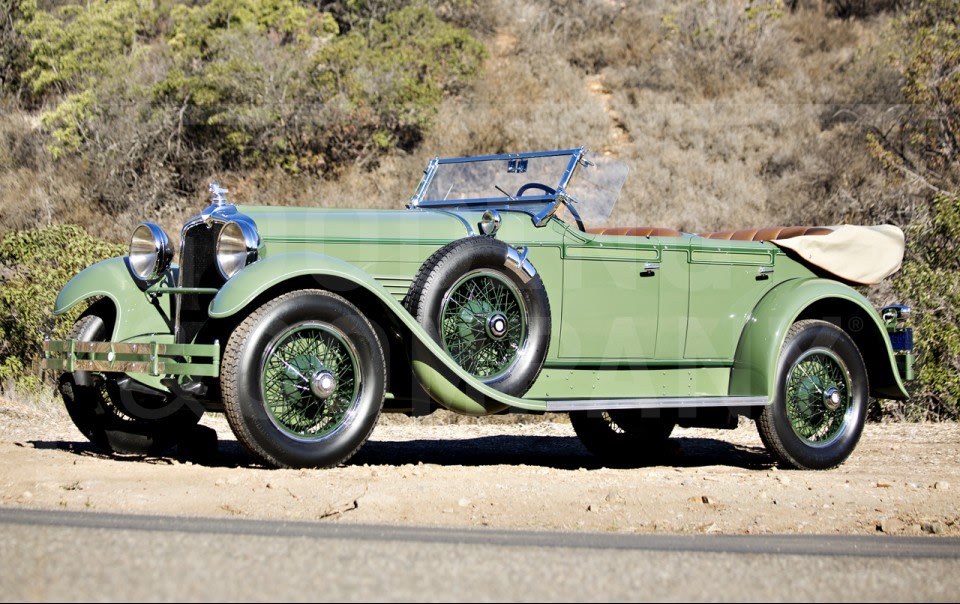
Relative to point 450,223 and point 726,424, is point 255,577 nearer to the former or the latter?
point 450,223

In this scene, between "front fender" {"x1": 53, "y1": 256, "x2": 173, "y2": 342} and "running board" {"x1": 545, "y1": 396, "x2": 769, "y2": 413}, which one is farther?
"front fender" {"x1": 53, "y1": 256, "x2": 173, "y2": 342}

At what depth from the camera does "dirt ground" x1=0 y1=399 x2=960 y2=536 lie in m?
4.87

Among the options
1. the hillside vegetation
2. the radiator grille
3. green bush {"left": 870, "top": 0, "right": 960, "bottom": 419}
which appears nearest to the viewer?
the radiator grille

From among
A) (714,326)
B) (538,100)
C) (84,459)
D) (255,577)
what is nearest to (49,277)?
(84,459)

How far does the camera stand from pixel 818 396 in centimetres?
715

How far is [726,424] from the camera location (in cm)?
701

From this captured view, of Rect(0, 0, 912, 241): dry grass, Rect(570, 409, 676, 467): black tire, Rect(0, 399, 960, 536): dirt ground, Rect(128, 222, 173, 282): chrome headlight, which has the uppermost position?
Rect(0, 0, 912, 241): dry grass

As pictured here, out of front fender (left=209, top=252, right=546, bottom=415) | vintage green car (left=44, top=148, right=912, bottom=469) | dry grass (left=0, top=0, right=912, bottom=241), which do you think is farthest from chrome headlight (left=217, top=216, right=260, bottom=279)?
dry grass (left=0, top=0, right=912, bottom=241)

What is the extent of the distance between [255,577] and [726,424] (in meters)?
4.54

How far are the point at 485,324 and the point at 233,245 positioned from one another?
142cm

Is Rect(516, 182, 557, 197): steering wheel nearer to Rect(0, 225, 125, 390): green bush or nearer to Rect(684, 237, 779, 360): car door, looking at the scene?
Rect(684, 237, 779, 360): car door

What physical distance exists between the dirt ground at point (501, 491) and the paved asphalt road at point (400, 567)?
2.78 ft

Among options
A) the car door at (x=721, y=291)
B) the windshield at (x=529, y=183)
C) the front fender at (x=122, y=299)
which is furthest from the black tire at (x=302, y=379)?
the car door at (x=721, y=291)

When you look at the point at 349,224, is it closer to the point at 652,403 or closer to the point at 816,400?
the point at 652,403
